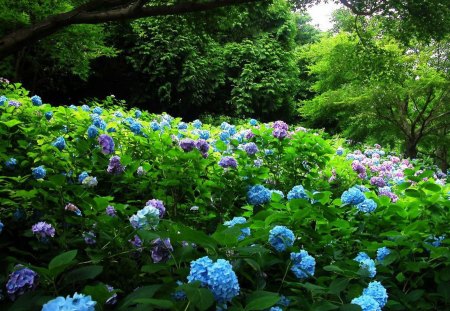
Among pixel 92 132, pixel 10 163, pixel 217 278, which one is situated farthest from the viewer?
pixel 92 132

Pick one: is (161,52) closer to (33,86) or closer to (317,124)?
(33,86)

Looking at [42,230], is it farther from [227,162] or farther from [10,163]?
Result: [227,162]

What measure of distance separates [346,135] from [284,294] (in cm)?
1127

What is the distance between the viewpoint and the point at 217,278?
1002mm

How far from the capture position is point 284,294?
4.56 ft

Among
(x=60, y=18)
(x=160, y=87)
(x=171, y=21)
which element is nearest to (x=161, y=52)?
(x=160, y=87)

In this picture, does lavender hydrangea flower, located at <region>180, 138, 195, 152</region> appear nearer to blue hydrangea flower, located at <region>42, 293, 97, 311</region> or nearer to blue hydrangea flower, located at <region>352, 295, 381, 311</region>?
blue hydrangea flower, located at <region>352, 295, 381, 311</region>

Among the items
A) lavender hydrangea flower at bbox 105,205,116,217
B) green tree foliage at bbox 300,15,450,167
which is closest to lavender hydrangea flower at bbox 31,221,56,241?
lavender hydrangea flower at bbox 105,205,116,217

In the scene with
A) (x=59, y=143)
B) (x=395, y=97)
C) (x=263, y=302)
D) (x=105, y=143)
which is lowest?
(x=395, y=97)

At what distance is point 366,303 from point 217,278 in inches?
19.8

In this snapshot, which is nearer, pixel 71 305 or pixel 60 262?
pixel 71 305

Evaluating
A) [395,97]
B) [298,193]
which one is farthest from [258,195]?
[395,97]

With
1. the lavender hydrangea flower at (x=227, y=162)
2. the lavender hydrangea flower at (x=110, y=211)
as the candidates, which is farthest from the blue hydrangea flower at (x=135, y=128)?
the lavender hydrangea flower at (x=110, y=211)

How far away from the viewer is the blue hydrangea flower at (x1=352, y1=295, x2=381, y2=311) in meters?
1.21
